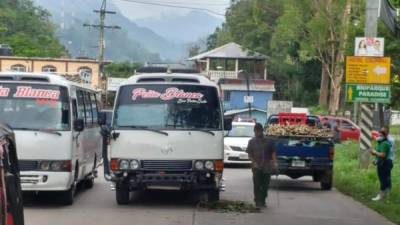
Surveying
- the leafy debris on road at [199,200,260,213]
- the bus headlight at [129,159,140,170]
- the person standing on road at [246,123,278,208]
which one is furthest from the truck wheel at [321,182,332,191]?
the bus headlight at [129,159,140,170]

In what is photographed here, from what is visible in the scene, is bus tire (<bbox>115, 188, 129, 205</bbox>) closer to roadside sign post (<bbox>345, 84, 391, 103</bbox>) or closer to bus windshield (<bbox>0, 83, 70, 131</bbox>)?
bus windshield (<bbox>0, 83, 70, 131</bbox>)

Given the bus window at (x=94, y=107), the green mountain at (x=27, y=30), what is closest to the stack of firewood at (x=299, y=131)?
the bus window at (x=94, y=107)

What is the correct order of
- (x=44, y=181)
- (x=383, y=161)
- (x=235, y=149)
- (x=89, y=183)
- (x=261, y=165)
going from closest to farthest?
(x=44, y=181)
(x=261, y=165)
(x=383, y=161)
(x=89, y=183)
(x=235, y=149)

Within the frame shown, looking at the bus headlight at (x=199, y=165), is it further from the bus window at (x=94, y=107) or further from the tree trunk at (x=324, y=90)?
the tree trunk at (x=324, y=90)

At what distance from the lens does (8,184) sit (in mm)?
6113

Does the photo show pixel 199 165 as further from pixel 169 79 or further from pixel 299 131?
pixel 299 131

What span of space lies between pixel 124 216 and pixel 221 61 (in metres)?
76.3

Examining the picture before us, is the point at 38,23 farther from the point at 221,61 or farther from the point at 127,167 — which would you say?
the point at 127,167

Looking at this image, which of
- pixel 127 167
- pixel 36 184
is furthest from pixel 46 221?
pixel 127 167

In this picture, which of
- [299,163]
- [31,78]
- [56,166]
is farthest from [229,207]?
[299,163]

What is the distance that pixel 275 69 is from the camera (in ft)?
265

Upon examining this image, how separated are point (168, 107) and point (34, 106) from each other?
8.24 feet

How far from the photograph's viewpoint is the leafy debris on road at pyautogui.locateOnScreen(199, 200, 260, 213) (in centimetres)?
1535

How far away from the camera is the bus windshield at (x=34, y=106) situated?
1493 centimetres
